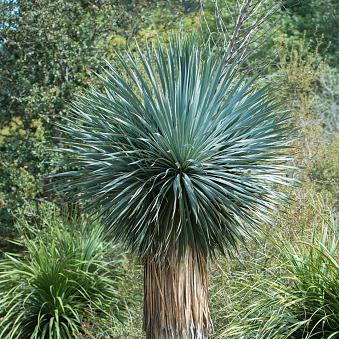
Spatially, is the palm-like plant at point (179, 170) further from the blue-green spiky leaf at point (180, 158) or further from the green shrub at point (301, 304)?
the green shrub at point (301, 304)

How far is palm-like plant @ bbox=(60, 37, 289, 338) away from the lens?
16.0ft

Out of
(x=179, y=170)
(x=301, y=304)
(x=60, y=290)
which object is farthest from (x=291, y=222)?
(x=60, y=290)

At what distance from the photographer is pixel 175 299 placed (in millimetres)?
5137

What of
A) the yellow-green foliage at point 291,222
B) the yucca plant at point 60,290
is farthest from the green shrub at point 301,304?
the yucca plant at point 60,290

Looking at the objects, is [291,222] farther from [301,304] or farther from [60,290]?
[60,290]

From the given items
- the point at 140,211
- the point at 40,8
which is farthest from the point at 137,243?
the point at 40,8

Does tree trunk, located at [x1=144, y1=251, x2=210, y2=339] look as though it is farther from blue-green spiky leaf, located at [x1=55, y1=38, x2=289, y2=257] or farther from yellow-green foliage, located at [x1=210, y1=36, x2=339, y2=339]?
yellow-green foliage, located at [x1=210, y1=36, x2=339, y2=339]

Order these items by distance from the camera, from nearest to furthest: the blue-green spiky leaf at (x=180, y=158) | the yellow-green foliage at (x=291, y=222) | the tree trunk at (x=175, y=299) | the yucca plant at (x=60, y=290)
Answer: the blue-green spiky leaf at (x=180, y=158)
the tree trunk at (x=175, y=299)
the yellow-green foliage at (x=291, y=222)
the yucca plant at (x=60, y=290)

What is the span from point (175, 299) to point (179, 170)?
104 centimetres

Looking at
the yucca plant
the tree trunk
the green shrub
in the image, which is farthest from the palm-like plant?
the yucca plant

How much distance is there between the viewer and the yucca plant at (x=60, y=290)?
7184 millimetres

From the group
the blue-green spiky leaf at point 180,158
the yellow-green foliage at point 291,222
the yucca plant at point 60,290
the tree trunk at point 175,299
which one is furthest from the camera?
the yucca plant at point 60,290

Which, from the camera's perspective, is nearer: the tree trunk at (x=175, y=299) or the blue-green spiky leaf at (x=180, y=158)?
the blue-green spiky leaf at (x=180, y=158)

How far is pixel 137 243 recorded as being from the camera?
5.10m
